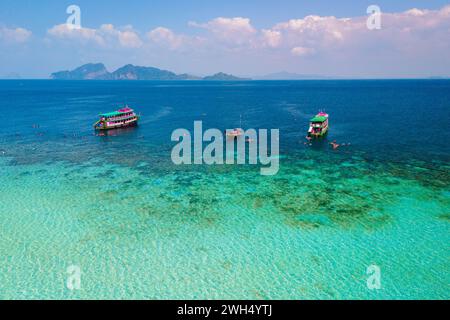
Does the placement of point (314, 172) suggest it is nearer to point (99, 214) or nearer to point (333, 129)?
point (99, 214)

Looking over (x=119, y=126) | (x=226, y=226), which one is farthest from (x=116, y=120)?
(x=226, y=226)

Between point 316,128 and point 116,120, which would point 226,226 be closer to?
point 316,128

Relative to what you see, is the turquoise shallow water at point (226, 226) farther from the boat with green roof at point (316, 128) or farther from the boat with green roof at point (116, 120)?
the boat with green roof at point (116, 120)

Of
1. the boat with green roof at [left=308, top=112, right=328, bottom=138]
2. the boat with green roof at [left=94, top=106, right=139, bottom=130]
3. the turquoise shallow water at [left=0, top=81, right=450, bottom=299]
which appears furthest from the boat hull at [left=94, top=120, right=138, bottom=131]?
the boat with green roof at [left=308, top=112, right=328, bottom=138]

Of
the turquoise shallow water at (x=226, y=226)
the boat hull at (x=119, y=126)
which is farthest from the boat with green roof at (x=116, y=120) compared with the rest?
the turquoise shallow water at (x=226, y=226)

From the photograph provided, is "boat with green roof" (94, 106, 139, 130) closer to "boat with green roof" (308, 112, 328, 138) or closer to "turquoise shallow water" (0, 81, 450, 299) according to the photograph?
"turquoise shallow water" (0, 81, 450, 299)
